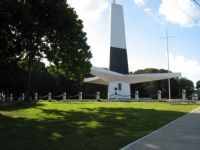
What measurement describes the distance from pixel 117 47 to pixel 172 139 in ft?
139

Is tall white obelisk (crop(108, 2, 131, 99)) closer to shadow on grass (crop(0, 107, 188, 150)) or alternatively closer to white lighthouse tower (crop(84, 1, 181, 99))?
white lighthouse tower (crop(84, 1, 181, 99))

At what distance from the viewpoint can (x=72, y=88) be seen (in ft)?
231

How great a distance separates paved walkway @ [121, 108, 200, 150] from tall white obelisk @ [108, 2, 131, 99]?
38482 mm

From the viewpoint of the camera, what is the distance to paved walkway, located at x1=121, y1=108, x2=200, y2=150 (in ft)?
36.0

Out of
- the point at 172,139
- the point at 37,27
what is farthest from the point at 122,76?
the point at 172,139

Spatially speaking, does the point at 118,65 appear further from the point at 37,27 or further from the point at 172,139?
the point at 172,139

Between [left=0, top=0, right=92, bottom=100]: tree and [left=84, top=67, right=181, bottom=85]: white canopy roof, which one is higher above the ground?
[left=0, top=0, right=92, bottom=100]: tree

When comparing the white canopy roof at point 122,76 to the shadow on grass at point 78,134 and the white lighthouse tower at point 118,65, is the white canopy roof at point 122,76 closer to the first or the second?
the white lighthouse tower at point 118,65

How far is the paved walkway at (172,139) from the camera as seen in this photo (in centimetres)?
1096

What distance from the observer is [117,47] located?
5425cm

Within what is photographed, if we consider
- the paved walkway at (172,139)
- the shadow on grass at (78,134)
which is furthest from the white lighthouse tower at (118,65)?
the paved walkway at (172,139)

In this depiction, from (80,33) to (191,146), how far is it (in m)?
25.7

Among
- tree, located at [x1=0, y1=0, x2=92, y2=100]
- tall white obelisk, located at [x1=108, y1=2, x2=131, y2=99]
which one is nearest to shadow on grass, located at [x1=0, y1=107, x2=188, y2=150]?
tree, located at [x1=0, y1=0, x2=92, y2=100]

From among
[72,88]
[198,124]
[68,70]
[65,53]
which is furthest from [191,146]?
[72,88]
